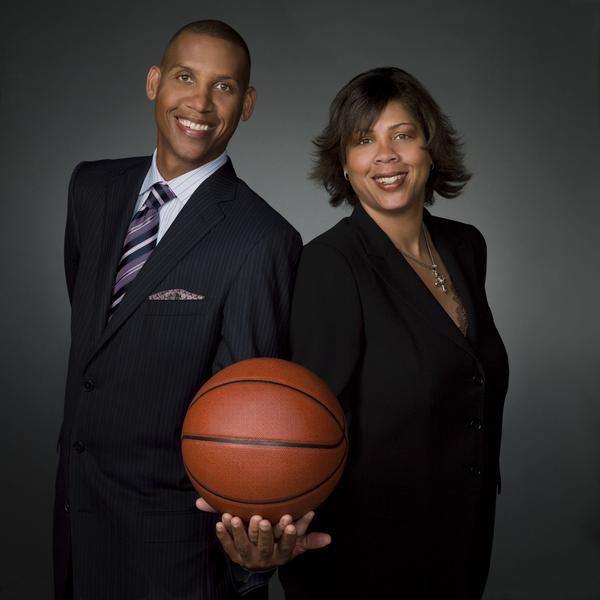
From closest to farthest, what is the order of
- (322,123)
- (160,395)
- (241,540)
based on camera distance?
(241,540) < (160,395) < (322,123)

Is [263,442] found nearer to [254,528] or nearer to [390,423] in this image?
[254,528]

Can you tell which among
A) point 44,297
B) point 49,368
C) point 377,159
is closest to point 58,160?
point 44,297

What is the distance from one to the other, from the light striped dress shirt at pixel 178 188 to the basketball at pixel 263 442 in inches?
27.6

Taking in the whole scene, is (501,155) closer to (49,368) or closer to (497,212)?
(497,212)

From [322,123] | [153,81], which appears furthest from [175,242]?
[322,123]

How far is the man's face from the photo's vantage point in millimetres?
2543

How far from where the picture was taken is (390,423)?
2.39 m

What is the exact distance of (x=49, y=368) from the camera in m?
5.18

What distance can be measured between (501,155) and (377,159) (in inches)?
108

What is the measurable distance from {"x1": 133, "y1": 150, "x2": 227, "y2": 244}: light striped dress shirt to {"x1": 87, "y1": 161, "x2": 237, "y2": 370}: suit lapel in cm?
6

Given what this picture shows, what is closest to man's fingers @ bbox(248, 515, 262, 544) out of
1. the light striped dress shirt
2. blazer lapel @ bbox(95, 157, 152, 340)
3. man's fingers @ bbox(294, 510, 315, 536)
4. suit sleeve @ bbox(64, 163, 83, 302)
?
man's fingers @ bbox(294, 510, 315, 536)

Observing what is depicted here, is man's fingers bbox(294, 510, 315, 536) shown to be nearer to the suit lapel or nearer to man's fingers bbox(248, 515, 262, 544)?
man's fingers bbox(248, 515, 262, 544)

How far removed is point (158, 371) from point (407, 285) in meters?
0.74

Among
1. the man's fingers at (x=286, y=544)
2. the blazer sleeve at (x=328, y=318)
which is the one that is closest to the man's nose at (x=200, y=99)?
the blazer sleeve at (x=328, y=318)
